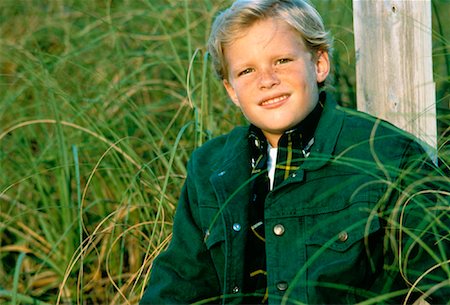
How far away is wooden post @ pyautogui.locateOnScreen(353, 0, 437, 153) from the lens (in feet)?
8.63

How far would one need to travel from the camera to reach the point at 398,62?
8.79 feet

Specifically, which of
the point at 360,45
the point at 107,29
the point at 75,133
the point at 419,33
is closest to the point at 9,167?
the point at 75,133

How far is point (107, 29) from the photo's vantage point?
430 centimetres

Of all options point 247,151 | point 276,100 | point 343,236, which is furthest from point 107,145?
point 343,236

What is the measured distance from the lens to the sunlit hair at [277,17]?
8.80ft

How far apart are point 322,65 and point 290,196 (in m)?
0.47

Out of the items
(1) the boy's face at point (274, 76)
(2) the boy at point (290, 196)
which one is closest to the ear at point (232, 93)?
(2) the boy at point (290, 196)

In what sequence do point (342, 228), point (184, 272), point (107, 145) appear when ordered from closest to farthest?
point (342, 228) → point (184, 272) → point (107, 145)

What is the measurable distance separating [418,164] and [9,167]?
183 cm

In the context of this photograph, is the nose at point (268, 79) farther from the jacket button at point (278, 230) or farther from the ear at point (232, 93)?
the jacket button at point (278, 230)

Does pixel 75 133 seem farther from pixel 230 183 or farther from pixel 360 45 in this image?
pixel 360 45

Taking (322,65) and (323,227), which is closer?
(323,227)

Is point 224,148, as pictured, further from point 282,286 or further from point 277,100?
point 282,286

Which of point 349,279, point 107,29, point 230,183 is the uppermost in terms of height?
point 107,29
